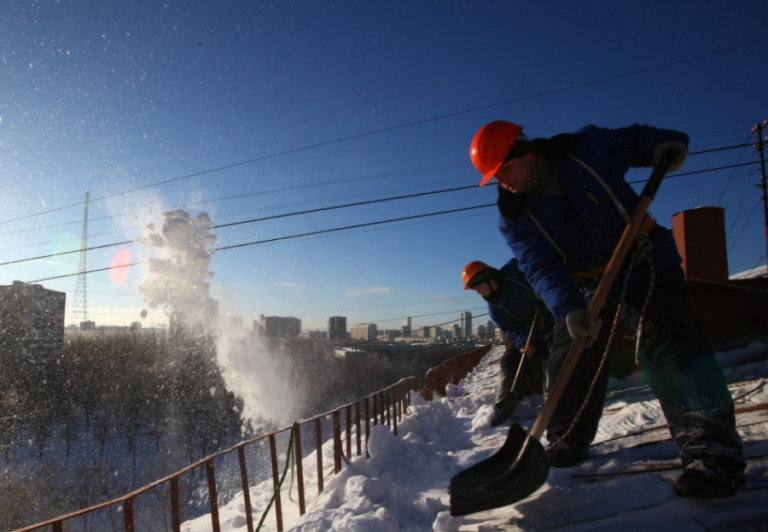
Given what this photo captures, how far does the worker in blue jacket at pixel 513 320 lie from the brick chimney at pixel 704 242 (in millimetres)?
5620

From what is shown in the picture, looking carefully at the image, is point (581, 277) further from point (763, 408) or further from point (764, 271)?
point (764, 271)

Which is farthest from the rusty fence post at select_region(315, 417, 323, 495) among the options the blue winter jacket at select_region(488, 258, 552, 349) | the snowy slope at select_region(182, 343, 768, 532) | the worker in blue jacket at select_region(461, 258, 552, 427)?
the blue winter jacket at select_region(488, 258, 552, 349)

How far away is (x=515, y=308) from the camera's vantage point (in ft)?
16.9

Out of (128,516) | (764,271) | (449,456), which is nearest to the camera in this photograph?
(128,516)

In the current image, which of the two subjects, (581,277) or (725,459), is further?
(581,277)

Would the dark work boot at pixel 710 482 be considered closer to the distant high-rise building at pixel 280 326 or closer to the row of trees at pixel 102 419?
the row of trees at pixel 102 419

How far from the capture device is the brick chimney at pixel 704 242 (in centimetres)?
880

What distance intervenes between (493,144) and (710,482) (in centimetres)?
182

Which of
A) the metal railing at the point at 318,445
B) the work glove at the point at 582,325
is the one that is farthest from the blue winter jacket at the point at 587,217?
the metal railing at the point at 318,445

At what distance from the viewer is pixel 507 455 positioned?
221 centimetres

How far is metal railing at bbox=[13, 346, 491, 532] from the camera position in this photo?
8.31ft

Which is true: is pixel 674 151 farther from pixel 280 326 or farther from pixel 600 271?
pixel 280 326

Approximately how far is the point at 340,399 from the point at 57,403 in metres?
35.8

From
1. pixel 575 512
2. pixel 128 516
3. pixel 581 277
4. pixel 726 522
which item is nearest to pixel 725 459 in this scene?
pixel 726 522
